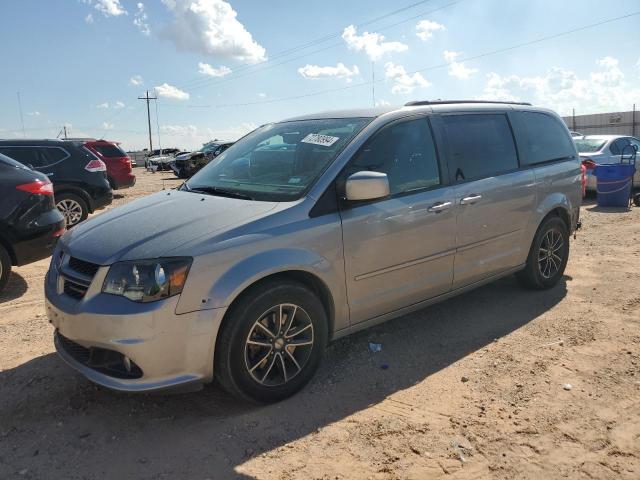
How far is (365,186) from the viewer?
3.34m

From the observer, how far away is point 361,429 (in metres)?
3.02

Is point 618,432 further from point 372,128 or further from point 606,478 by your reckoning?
point 372,128

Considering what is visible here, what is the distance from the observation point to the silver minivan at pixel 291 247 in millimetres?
2873

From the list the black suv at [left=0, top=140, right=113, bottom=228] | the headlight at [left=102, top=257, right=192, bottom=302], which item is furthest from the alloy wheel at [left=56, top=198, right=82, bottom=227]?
the headlight at [left=102, top=257, right=192, bottom=302]

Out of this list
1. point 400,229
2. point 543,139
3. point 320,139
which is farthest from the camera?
point 543,139

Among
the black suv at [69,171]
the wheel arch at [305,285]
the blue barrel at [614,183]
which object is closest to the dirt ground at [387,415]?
the wheel arch at [305,285]

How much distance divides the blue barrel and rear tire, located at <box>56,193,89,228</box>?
10.4m

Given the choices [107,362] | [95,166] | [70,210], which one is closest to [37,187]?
[107,362]

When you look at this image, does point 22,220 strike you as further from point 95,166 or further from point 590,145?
point 590,145

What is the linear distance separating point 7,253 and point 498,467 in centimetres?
504

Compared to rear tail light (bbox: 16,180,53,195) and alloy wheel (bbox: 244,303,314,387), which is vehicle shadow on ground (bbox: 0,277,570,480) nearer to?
alloy wheel (bbox: 244,303,314,387)

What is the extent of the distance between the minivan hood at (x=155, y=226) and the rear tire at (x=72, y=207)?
22.4ft

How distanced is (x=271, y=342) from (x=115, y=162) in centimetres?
1277

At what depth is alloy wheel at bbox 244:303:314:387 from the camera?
315cm
